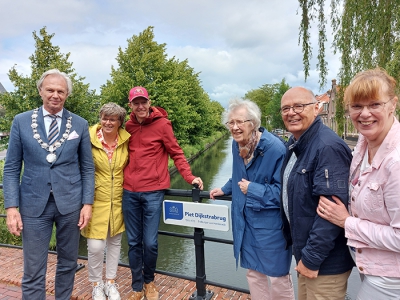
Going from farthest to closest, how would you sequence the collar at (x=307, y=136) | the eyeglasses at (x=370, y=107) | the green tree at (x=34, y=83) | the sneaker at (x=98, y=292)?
the green tree at (x=34, y=83) → the sneaker at (x=98, y=292) → the collar at (x=307, y=136) → the eyeglasses at (x=370, y=107)

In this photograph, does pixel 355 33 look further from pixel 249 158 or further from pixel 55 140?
pixel 55 140

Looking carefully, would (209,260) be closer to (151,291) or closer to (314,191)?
(151,291)

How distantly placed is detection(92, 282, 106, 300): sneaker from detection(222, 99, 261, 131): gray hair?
1935 millimetres

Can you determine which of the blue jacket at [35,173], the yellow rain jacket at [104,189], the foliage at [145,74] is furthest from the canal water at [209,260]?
the foliage at [145,74]

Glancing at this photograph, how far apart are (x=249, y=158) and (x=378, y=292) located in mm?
1113

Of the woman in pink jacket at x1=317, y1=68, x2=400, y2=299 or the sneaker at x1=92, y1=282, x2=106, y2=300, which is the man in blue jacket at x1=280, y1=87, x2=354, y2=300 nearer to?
the woman in pink jacket at x1=317, y1=68, x2=400, y2=299

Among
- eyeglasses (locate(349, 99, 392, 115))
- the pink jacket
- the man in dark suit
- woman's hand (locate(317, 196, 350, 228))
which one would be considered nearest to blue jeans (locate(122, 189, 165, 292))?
the man in dark suit

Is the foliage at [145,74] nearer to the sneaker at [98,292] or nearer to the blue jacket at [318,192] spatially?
the sneaker at [98,292]

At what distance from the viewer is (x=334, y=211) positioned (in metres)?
1.55

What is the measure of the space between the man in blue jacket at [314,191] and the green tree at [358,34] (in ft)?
13.0

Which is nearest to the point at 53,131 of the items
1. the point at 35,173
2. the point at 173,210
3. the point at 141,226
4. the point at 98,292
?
the point at 35,173

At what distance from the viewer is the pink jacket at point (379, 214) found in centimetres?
134

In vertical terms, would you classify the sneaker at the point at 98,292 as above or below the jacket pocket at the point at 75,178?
below

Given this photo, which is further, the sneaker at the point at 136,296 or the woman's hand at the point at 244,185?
the sneaker at the point at 136,296
